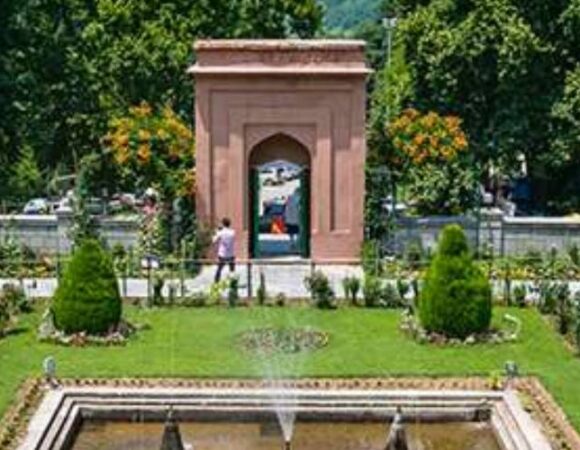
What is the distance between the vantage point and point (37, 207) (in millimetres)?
42156

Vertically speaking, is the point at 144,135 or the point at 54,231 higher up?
the point at 144,135

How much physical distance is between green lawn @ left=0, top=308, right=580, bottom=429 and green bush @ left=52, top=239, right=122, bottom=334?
1.61ft

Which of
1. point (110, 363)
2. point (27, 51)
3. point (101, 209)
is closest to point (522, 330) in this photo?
point (110, 363)

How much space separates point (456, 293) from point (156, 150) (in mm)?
10217

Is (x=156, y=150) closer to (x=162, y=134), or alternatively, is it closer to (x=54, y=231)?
(x=162, y=134)

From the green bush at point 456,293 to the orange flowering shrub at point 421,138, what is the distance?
8.94m

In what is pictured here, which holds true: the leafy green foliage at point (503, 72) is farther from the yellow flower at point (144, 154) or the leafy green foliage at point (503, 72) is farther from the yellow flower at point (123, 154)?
the yellow flower at point (123, 154)

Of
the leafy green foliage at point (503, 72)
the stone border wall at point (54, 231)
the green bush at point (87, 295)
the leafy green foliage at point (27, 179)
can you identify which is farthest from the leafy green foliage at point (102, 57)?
the green bush at point (87, 295)

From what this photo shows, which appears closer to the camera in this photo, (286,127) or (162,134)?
(286,127)

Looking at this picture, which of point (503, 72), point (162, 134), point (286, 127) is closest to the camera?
point (286, 127)

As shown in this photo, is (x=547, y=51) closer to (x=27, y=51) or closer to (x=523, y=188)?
(x=523, y=188)

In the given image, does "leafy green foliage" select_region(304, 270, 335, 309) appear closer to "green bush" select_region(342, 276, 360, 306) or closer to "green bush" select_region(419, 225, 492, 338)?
"green bush" select_region(342, 276, 360, 306)

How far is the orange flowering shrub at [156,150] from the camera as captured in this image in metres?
29.5

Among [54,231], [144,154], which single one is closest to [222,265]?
[144,154]
